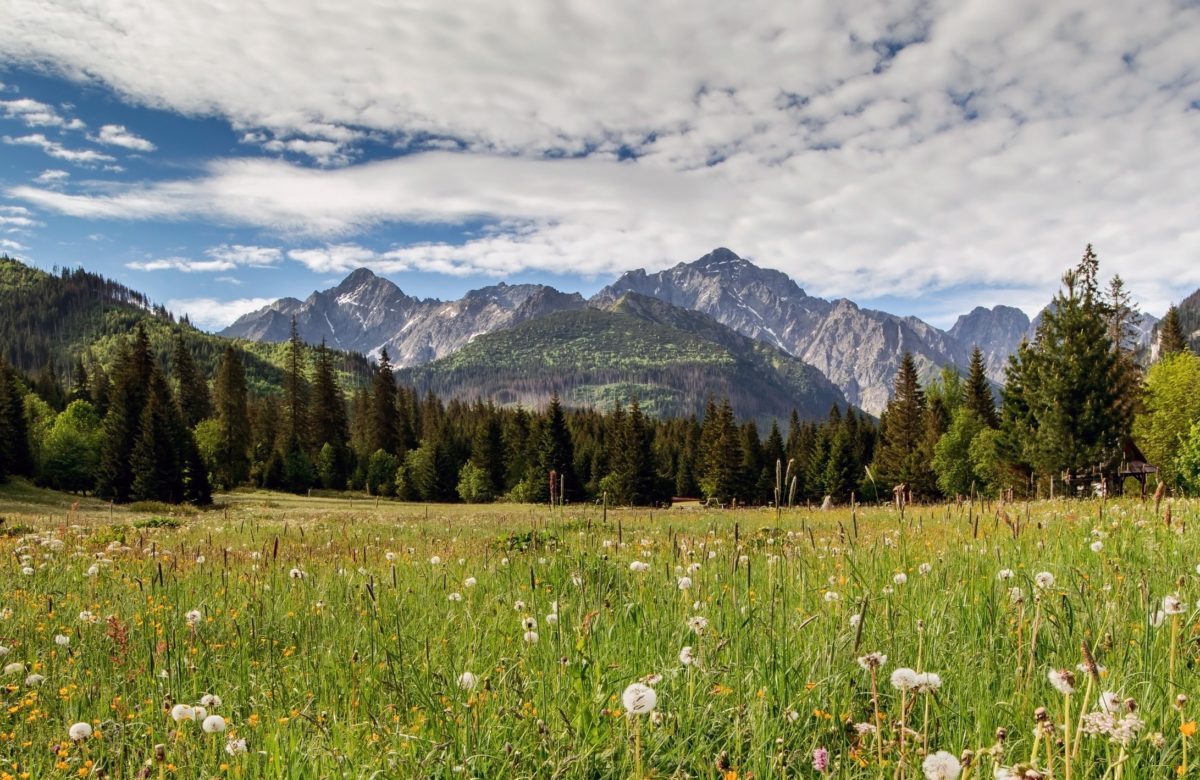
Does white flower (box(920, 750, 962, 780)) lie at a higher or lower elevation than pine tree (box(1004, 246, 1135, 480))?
lower

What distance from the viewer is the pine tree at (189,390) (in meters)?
91.9

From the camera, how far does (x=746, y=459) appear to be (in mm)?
85812

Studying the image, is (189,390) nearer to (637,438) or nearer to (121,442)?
(121,442)

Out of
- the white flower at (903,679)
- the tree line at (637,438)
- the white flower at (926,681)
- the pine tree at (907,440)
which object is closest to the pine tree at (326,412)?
the tree line at (637,438)

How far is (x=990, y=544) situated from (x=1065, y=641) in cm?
371

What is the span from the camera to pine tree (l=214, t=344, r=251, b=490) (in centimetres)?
8219

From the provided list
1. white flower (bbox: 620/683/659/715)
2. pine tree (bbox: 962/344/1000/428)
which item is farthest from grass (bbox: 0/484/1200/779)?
pine tree (bbox: 962/344/1000/428)

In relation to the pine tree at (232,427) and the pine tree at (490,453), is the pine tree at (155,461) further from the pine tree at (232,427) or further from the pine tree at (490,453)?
the pine tree at (490,453)

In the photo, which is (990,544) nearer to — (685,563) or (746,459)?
(685,563)

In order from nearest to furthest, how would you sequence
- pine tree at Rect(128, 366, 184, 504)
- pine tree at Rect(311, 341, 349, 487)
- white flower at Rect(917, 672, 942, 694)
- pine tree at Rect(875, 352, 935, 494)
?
white flower at Rect(917, 672, 942, 694), pine tree at Rect(128, 366, 184, 504), pine tree at Rect(875, 352, 935, 494), pine tree at Rect(311, 341, 349, 487)

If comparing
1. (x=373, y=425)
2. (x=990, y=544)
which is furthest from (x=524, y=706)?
(x=373, y=425)

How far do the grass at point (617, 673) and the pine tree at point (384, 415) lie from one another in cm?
10431

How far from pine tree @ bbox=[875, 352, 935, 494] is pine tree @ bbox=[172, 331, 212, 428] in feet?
296

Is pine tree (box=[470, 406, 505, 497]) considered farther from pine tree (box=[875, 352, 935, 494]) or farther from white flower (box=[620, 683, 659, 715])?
white flower (box=[620, 683, 659, 715])
